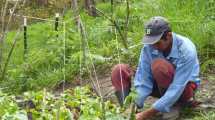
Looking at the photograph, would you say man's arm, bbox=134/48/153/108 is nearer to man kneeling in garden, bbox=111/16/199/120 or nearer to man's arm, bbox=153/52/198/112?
man kneeling in garden, bbox=111/16/199/120

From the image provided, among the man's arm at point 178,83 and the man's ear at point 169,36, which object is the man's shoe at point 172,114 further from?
the man's ear at point 169,36

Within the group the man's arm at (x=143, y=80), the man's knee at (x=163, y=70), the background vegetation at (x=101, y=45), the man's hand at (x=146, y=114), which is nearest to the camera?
the man's hand at (x=146, y=114)

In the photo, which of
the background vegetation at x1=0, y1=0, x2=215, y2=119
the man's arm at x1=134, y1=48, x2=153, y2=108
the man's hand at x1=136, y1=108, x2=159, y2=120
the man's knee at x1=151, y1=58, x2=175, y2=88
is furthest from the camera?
the background vegetation at x1=0, y1=0, x2=215, y2=119

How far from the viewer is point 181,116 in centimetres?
443

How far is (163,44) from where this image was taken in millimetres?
3957

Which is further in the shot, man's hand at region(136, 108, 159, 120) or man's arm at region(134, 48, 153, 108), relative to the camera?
man's arm at region(134, 48, 153, 108)

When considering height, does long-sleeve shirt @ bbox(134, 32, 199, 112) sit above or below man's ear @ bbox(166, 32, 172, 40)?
below

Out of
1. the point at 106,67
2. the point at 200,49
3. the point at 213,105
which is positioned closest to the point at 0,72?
the point at 106,67

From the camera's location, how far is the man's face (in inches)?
155

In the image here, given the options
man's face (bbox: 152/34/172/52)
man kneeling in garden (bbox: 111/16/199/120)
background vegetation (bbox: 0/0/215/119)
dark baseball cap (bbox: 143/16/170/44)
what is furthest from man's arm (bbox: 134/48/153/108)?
background vegetation (bbox: 0/0/215/119)

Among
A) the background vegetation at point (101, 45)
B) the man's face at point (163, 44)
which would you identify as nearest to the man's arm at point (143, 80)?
the man's face at point (163, 44)

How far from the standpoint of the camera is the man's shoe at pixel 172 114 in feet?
14.0

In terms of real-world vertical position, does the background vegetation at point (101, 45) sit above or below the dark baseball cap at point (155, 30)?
below

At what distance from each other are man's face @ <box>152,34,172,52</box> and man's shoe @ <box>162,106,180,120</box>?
537 mm
